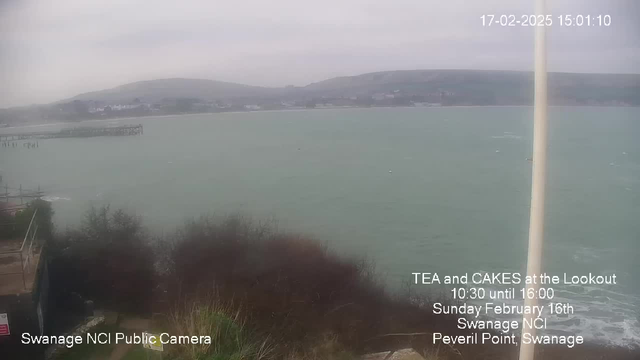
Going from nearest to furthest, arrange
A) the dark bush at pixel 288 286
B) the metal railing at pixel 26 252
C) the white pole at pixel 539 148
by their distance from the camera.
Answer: the white pole at pixel 539 148 → the metal railing at pixel 26 252 → the dark bush at pixel 288 286

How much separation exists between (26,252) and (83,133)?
767mm

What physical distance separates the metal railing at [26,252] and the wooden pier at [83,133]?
0.46 m

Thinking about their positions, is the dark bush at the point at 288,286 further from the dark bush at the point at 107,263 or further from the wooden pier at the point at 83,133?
the wooden pier at the point at 83,133

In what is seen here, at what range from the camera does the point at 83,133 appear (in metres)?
2.73

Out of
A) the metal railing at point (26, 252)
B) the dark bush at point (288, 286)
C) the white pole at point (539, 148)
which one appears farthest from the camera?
the dark bush at point (288, 286)

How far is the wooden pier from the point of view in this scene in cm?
261

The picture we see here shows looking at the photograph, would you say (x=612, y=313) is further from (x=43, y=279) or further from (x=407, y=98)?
(x=43, y=279)

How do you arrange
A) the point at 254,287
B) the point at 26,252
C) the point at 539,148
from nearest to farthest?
1. the point at 539,148
2. the point at 26,252
3. the point at 254,287

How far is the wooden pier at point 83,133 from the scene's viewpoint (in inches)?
103

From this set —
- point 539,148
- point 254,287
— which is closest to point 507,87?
point 539,148

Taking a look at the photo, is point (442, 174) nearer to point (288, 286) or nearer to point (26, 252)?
point (288, 286)

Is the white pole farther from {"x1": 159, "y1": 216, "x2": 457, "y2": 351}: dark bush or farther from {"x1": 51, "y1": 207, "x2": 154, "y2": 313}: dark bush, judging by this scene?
{"x1": 51, "y1": 207, "x2": 154, "y2": 313}: dark bush

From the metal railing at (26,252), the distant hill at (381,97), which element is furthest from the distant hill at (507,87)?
the metal railing at (26,252)

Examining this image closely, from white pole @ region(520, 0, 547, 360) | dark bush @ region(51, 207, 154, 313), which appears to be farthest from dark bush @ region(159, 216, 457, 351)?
white pole @ region(520, 0, 547, 360)
